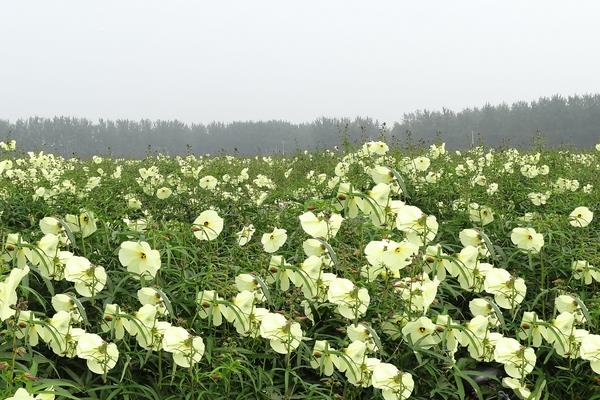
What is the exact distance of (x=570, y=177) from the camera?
699 cm

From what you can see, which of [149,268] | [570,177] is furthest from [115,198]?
[570,177]

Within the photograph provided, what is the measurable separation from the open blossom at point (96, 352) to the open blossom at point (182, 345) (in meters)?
0.18

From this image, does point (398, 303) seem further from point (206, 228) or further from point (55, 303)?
point (55, 303)

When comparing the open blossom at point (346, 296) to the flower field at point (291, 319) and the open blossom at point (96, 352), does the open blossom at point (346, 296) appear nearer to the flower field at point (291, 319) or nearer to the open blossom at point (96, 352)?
the flower field at point (291, 319)

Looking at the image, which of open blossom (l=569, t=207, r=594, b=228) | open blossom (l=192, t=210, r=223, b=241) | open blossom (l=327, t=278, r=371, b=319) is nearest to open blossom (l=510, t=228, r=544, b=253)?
open blossom (l=569, t=207, r=594, b=228)

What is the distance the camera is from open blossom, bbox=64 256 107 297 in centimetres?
210

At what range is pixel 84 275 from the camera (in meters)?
2.13

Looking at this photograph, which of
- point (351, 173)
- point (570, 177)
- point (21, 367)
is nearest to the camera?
point (21, 367)

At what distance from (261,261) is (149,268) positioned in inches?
28.3

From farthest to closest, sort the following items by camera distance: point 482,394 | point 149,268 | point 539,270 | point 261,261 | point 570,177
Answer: point 570,177, point 539,270, point 261,261, point 482,394, point 149,268

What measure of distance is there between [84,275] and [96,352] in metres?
0.34

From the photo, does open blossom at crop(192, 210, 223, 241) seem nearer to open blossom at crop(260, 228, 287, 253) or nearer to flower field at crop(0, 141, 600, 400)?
flower field at crop(0, 141, 600, 400)

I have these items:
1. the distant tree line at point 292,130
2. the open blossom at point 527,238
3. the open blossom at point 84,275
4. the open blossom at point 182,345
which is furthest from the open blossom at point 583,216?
the distant tree line at point 292,130

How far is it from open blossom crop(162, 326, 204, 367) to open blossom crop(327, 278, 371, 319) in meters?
0.51
